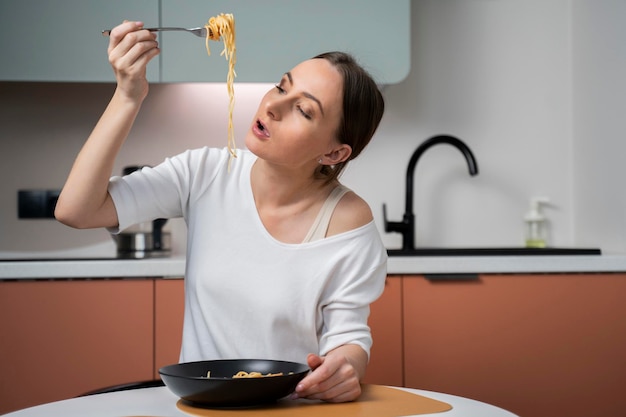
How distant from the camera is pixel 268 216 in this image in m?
1.49

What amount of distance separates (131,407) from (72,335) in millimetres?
1319

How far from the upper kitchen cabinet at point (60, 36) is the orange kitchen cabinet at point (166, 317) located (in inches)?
27.3

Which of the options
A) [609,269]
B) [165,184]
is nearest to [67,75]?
[165,184]

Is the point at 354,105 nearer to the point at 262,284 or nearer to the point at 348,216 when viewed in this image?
the point at 348,216

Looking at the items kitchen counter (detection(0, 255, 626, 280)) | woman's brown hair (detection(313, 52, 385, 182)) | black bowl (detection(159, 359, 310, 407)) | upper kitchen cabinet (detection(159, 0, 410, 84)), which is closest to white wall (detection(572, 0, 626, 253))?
kitchen counter (detection(0, 255, 626, 280))

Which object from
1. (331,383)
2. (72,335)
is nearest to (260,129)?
(331,383)

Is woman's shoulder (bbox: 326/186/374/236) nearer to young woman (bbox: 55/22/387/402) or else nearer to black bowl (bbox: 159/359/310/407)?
young woman (bbox: 55/22/387/402)

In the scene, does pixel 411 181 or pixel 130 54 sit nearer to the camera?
pixel 130 54

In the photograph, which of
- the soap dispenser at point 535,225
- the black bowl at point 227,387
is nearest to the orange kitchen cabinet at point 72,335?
the black bowl at point 227,387

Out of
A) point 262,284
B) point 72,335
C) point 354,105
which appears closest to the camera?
point 262,284

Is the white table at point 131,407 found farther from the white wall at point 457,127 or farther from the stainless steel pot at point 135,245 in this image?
the white wall at point 457,127

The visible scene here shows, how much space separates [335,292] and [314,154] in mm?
273

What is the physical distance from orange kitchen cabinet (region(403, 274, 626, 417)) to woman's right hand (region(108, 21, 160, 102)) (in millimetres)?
1266

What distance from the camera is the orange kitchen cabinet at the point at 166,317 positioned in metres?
2.27
